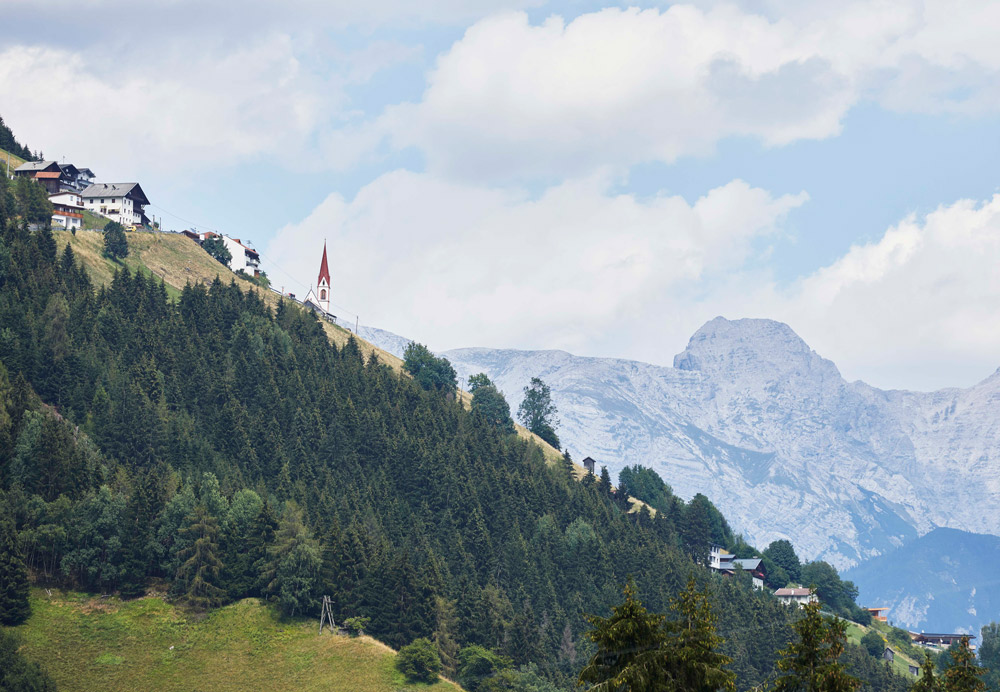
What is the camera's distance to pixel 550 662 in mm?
161750

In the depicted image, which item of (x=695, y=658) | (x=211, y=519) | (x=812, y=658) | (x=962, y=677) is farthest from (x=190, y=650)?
(x=962, y=677)

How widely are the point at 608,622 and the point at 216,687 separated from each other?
271ft

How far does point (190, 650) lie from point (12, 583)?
21839mm

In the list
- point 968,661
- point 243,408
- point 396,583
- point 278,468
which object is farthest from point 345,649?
point 968,661

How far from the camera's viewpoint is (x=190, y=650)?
416 feet

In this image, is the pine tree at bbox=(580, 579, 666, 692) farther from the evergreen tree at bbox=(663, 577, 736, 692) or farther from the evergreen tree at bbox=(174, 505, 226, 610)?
the evergreen tree at bbox=(174, 505, 226, 610)

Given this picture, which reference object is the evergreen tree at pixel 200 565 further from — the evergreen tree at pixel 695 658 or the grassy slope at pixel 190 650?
the evergreen tree at pixel 695 658

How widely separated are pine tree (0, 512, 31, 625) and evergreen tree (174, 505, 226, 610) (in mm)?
19531

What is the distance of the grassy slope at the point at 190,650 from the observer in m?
119

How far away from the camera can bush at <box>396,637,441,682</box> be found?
128375 mm

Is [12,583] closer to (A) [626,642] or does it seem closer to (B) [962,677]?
→ (A) [626,642]

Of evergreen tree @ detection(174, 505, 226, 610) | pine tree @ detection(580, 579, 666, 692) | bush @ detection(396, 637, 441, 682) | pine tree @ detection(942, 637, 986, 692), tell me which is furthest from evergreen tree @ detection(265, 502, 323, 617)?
pine tree @ detection(942, 637, 986, 692)

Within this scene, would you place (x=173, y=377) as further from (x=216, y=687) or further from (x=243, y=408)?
(x=216, y=687)

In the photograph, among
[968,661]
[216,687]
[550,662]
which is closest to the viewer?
[968,661]
